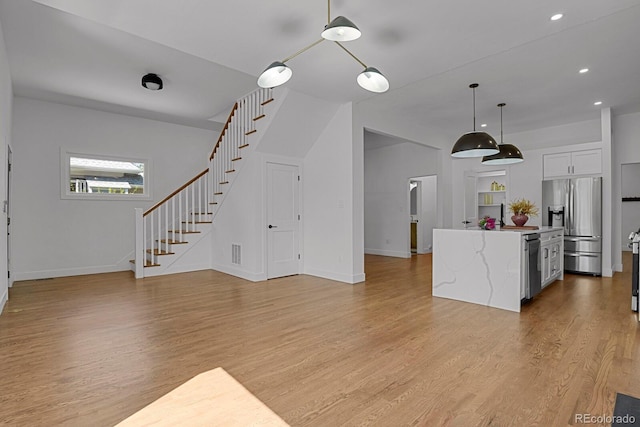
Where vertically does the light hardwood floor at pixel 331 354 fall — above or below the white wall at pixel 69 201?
below

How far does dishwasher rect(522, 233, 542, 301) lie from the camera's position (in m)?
4.11

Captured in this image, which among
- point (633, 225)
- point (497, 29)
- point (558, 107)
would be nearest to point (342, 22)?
point (497, 29)

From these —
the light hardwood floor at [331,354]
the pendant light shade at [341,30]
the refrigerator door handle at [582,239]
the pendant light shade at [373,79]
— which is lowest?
the light hardwood floor at [331,354]

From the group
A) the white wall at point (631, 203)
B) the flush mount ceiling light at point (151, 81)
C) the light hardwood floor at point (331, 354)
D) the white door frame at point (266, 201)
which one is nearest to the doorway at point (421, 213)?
the white door frame at point (266, 201)

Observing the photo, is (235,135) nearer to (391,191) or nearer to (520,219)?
(391,191)

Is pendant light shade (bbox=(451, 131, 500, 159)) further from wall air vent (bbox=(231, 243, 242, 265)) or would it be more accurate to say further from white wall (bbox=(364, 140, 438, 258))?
wall air vent (bbox=(231, 243, 242, 265))

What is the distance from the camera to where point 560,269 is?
5.59m

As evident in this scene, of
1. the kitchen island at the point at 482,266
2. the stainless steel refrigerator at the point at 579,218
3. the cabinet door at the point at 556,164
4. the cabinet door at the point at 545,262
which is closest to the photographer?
the kitchen island at the point at 482,266

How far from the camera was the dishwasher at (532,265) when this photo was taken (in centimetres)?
411

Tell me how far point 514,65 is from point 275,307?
4233 millimetres

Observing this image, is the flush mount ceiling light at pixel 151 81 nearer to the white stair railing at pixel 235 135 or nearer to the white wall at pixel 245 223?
the white stair railing at pixel 235 135

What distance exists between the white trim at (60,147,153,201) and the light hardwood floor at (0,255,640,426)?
213cm

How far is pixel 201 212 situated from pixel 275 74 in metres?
4.96

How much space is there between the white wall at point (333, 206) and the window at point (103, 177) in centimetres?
354
